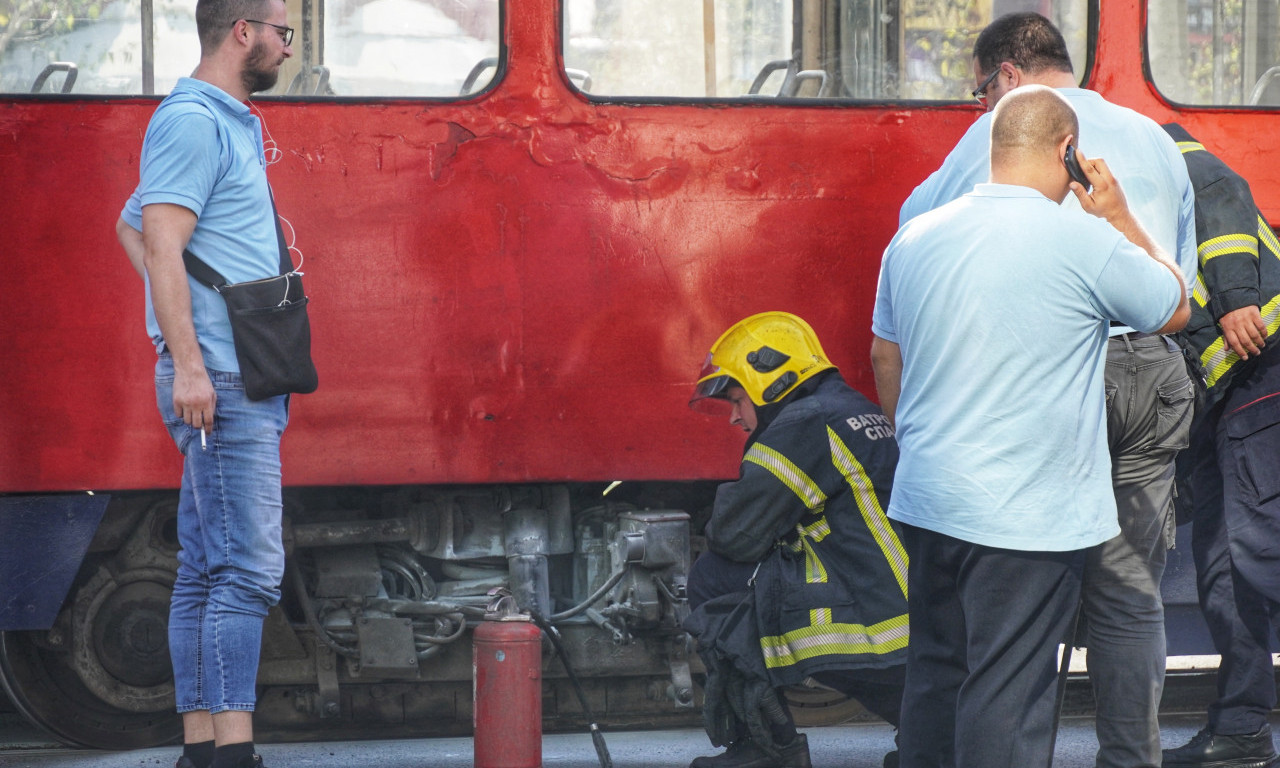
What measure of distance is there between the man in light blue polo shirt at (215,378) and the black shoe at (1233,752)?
2599 millimetres

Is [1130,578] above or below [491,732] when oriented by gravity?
above

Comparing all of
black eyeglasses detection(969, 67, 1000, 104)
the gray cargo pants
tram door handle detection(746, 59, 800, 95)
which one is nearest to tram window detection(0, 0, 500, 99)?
tram door handle detection(746, 59, 800, 95)

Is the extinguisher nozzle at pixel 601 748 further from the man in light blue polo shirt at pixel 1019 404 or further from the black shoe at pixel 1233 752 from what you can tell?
the black shoe at pixel 1233 752

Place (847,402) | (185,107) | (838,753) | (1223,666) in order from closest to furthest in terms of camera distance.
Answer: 1. (185,107)
2. (847,402)
3. (1223,666)
4. (838,753)

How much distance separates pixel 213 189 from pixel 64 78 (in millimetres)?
957

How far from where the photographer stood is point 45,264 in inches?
147

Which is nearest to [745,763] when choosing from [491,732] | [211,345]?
[491,732]

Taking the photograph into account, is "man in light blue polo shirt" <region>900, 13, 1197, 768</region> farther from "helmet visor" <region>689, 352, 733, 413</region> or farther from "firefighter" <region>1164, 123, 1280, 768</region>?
"helmet visor" <region>689, 352, 733, 413</region>

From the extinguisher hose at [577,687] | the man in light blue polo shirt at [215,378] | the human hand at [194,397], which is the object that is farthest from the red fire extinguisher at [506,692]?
the human hand at [194,397]

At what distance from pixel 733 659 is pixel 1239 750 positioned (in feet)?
4.91

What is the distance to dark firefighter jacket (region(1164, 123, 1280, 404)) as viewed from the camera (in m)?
3.48

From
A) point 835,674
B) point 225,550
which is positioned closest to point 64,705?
point 225,550

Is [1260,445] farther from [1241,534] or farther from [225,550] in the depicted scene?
[225,550]

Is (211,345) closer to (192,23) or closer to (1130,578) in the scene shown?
(192,23)
